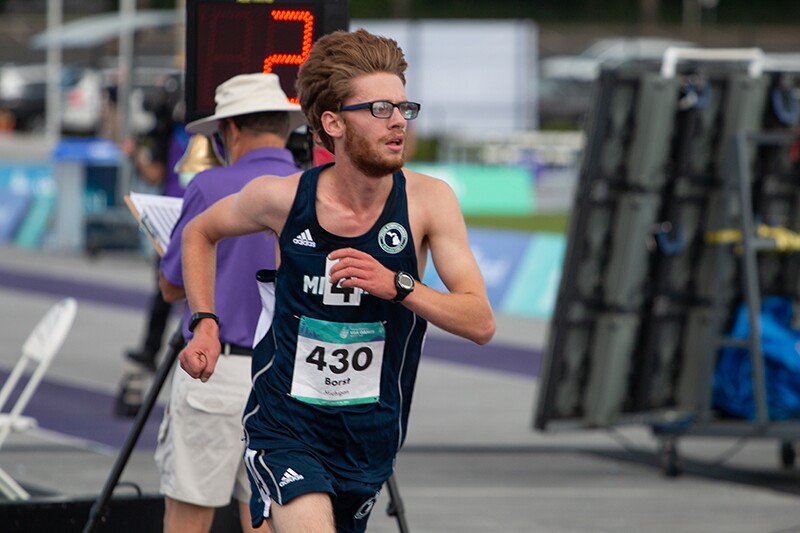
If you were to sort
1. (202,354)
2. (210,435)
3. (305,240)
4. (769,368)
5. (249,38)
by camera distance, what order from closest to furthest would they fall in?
(305,240) → (202,354) → (210,435) → (249,38) → (769,368)

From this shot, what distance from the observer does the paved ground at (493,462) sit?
8211 mm

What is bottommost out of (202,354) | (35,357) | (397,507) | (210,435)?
(397,507)

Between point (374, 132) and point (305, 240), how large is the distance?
35 centimetres

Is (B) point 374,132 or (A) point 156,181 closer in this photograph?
(B) point 374,132

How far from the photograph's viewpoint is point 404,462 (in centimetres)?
964

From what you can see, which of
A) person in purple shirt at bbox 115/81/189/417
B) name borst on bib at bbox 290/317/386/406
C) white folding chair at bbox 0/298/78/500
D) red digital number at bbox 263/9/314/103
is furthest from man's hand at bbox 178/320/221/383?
person in purple shirt at bbox 115/81/189/417

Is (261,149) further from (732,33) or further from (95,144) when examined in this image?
→ (732,33)

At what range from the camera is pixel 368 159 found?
433 centimetres

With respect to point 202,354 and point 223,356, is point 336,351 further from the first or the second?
point 223,356

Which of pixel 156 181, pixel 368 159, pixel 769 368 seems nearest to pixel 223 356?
pixel 368 159

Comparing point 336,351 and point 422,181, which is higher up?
point 422,181

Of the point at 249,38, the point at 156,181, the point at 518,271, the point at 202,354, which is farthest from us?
the point at 518,271

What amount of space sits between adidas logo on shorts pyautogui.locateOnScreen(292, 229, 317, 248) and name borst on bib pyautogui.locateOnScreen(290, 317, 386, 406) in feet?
0.66

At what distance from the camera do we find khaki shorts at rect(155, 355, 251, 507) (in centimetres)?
544
